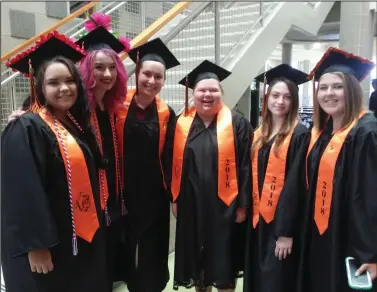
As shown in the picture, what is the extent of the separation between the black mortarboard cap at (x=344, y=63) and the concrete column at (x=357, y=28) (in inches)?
161

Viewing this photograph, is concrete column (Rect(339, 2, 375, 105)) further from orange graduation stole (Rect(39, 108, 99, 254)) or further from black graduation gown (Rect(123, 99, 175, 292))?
orange graduation stole (Rect(39, 108, 99, 254))

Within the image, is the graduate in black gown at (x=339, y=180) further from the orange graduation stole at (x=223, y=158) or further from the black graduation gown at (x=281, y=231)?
the orange graduation stole at (x=223, y=158)

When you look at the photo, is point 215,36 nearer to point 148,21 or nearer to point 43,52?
point 148,21

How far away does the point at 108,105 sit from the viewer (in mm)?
2338

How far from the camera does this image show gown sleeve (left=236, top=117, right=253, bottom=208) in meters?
2.34

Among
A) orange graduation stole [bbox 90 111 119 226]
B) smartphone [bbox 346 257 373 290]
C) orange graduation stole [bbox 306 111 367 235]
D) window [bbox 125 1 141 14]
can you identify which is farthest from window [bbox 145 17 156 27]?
smartphone [bbox 346 257 373 290]

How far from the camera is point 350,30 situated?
19.1ft

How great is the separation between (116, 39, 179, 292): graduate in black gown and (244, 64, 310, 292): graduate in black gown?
0.62 meters

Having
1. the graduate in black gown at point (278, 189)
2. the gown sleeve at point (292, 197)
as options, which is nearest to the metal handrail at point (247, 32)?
the graduate in black gown at point (278, 189)

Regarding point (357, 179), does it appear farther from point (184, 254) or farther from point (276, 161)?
point (184, 254)

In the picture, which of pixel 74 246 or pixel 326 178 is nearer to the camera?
pixel 74 246

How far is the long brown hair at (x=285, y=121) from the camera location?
220cm

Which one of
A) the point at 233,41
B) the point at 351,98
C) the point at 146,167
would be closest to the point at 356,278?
the point at 351,98

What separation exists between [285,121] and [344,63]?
0.47 meters
